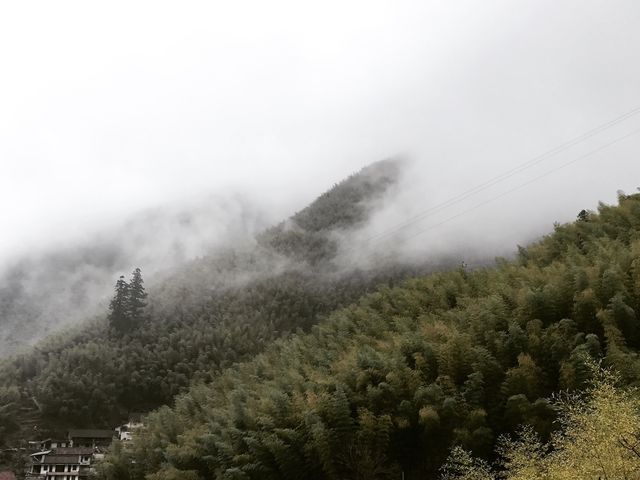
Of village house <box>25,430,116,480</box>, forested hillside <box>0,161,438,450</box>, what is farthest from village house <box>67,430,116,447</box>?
forested hillside <box>0,161,438,450</box>

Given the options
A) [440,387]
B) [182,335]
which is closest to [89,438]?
[182,335]

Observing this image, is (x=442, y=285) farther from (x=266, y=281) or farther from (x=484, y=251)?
(x=484, y=251)

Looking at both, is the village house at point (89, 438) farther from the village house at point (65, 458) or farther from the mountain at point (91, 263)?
the mountain at point (91, 263)

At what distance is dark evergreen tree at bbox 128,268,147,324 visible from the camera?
237 ft

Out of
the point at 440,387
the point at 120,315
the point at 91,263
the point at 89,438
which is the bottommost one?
the point at 440,387

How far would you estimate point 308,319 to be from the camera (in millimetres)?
74125

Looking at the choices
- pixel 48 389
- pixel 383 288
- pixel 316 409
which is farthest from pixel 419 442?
pixel 48 389

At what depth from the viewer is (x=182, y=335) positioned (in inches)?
2621

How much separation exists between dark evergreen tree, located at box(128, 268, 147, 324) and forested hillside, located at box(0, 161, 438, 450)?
3.96 ft

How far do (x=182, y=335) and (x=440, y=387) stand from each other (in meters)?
47.5

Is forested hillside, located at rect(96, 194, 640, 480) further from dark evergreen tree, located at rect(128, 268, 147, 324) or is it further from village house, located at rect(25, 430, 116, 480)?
dark evergreen tree, located at rect(128, 268, 147, 324)

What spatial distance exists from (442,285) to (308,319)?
125 feet

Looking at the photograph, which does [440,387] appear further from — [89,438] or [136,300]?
[136,300]

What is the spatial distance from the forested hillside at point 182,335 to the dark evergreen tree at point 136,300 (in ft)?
3.96
